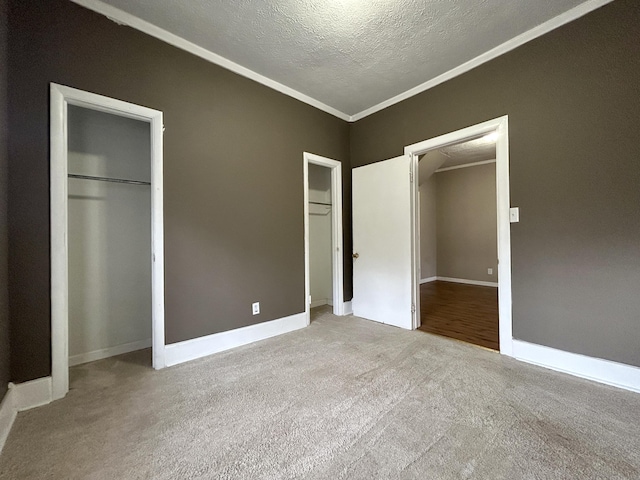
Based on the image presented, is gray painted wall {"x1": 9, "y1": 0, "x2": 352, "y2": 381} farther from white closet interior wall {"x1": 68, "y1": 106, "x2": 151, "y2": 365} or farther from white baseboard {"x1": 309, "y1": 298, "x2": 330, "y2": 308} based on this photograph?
white baseboard {"x1": 309, "y1": 298, "x2": 330, "y2": 308}

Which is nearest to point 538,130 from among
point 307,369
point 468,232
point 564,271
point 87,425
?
point 564,271

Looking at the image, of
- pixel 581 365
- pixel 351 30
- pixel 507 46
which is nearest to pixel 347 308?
pixel 581 365

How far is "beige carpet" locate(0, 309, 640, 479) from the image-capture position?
1.18 meters

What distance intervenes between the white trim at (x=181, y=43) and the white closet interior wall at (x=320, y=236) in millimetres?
1250

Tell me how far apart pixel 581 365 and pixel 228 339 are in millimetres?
2945

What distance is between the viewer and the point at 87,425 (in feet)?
4.85

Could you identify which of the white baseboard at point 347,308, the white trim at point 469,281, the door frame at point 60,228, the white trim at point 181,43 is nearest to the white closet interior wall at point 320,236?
the white baseboard at point 347,308

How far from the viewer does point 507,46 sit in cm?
227

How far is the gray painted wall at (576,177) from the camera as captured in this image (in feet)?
5.85

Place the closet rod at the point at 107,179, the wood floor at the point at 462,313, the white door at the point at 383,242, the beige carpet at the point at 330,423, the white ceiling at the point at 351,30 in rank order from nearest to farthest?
the beige carpet at the point at 330,423
the white ceiling at the point at 351,30
the closet rod at the point at 107,179
the wood floor at the point at 462,313
the white door at the point at 383,242

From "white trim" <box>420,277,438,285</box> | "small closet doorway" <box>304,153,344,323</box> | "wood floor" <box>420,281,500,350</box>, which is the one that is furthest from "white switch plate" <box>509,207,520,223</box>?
"white trim" <box>420,277,438,285</box>

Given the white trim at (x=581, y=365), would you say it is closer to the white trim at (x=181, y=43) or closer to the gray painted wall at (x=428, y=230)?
the white trim at (x=181, y=43)

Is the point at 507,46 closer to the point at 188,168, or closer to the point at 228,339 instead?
the point at 188,168

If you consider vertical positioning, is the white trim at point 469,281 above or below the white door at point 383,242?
below
